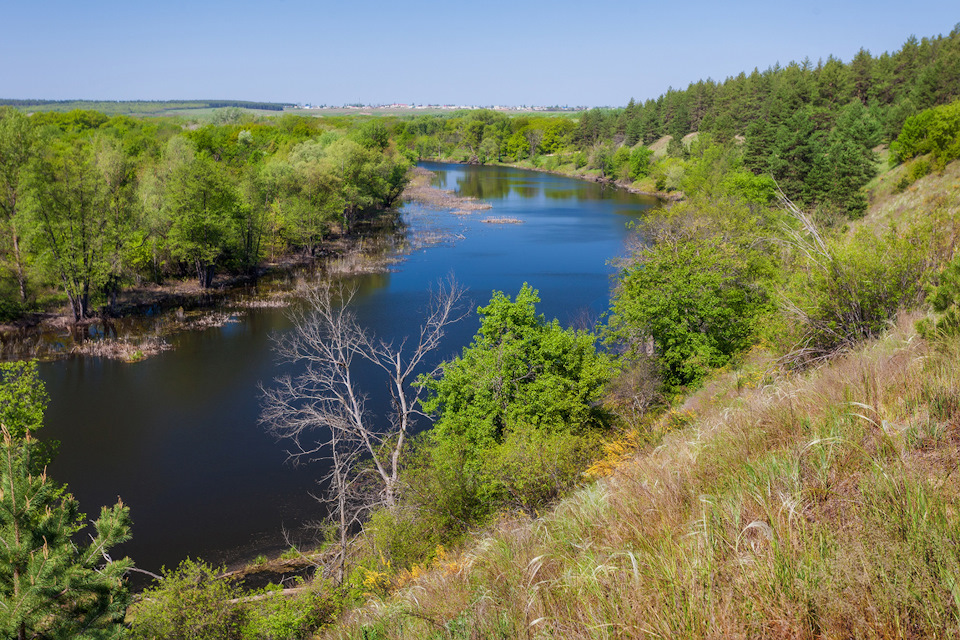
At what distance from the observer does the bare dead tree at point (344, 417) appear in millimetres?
13812

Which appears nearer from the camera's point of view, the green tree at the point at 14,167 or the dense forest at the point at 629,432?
the dense forest at the point at 629,432

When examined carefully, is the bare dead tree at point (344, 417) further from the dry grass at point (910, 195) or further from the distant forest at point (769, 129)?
the dry grass at point (910, 195)

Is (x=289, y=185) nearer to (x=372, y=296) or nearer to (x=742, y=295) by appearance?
(x=372, y=296)

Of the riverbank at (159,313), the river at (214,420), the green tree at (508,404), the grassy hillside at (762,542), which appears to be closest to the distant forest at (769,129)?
the grassy hillside at (762,542)

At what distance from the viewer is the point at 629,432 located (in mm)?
12789

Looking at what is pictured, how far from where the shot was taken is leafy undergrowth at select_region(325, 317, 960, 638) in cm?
242

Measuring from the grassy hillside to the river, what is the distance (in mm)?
12467

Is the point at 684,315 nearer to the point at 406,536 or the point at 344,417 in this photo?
the point at 344,417

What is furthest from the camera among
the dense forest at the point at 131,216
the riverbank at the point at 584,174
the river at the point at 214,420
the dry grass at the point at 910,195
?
the riverbank at the point at 584,174

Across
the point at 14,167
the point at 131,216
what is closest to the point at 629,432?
the point at 131,216

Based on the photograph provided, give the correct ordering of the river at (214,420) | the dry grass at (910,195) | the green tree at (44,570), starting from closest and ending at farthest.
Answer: the green tree at (44,570), the river at (214,420), the dry grass at (910,195)

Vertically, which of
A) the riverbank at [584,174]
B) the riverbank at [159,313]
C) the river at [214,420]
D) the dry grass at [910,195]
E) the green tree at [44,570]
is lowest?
the river at [214,420]

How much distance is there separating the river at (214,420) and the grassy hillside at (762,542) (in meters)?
12.5

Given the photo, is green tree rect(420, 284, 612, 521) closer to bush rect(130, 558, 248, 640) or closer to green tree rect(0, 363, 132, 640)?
bush rect(130, 558, 248, 640)
